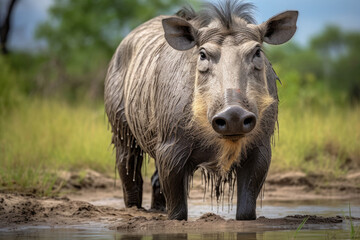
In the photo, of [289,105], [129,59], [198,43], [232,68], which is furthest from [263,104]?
[289,105]

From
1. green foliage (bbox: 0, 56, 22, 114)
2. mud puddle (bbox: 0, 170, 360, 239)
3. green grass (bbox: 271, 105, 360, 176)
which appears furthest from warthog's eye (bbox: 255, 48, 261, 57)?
green foliage (bbox: 0, 56, 22, 114)

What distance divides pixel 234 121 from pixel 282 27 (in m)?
1.52

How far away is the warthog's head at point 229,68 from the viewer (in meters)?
5.05

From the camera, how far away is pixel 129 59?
26.0 ft

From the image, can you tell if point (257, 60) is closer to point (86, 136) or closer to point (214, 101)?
point (214, 101)

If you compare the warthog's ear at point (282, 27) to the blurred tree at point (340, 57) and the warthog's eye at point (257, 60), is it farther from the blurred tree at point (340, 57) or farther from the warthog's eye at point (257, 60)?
the blurred tree at point (340, 57)

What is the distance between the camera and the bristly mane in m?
5.79

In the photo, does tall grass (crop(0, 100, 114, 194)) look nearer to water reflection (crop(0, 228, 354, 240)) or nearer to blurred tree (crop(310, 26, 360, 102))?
water reflection (crop(0, 228, 354, 240))

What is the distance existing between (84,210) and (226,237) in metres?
2.09

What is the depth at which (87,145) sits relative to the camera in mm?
10898

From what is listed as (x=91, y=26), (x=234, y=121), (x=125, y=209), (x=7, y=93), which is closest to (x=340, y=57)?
(x=91, y=26)

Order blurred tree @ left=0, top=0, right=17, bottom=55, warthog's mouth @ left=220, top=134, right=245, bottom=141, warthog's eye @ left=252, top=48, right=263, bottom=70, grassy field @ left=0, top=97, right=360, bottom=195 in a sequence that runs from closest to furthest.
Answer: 1. warthog's mouth @ left=220, top=134, right=245, bottom=141
2. warthog's eye @ left=252, top=48, right=263, bottom=70
3. grassy field @ left=0, top=97, right=360, bottom=195
4. blurred tree @ left=0, top=0, right=17, bottom=55

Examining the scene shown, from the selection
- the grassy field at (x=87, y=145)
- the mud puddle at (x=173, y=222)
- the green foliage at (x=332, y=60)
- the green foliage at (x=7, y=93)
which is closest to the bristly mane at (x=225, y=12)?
the mud puddle at (x=173, y=222)

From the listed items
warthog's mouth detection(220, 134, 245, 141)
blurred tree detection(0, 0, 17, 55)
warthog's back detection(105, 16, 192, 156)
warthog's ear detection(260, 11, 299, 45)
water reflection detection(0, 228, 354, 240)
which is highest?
→ blurred tree detection(0, 0, 17, 55)
